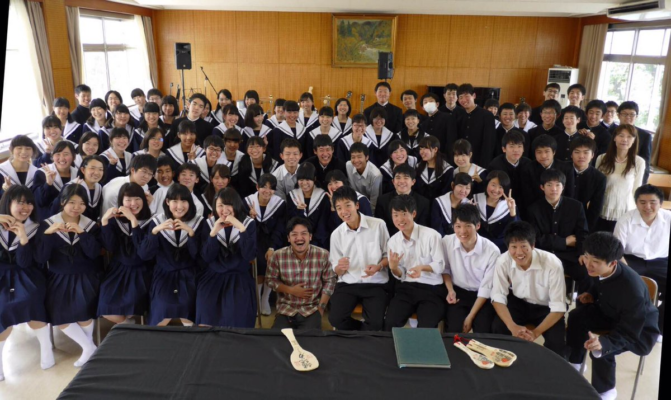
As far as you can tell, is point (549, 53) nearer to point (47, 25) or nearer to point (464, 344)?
point (47, 25)

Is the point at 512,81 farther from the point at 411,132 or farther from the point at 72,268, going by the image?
the point at 72,268

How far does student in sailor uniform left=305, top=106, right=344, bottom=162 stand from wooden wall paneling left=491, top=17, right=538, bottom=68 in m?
6.17

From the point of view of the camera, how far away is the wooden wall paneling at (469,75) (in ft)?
35.0

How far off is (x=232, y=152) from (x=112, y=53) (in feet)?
18.2

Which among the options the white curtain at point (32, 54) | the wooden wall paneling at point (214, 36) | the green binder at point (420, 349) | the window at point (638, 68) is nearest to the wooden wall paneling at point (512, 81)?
the window at point (638, 68)

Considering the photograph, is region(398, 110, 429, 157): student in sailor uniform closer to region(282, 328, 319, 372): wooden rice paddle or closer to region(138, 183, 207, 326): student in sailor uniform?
region(138, 183, 207, 326): student in sailor uniform

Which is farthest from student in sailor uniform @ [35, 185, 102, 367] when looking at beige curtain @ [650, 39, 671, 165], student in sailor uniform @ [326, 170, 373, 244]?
beige curtain @ [650, 39, 671, 165]

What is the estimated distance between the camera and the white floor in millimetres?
3008

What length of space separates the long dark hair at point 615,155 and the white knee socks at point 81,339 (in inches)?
168

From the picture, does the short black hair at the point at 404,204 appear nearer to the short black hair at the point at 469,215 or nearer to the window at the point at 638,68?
the short black hair at the point at 469,215

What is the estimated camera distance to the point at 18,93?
6.71 m

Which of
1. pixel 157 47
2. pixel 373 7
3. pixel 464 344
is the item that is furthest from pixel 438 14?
pixel 464 344

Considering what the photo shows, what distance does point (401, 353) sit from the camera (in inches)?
75.0

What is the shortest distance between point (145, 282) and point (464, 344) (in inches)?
89.9
